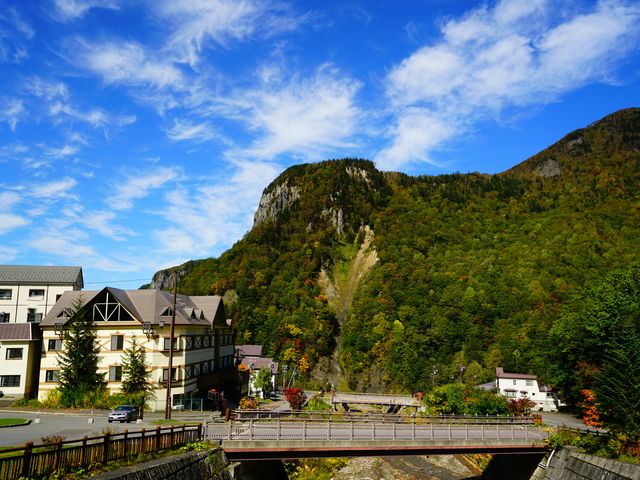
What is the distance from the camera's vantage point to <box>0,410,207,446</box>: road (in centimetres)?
2466

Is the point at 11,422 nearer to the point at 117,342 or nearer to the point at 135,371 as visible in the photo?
the point at 135,371

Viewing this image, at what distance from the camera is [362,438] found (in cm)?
2662

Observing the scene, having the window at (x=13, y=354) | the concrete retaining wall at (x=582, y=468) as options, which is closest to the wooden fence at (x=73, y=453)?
the concrete retaining wall at (x=582, y=468)

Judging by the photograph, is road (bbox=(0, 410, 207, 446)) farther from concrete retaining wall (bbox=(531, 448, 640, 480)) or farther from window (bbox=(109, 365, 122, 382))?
concrete retaining wall (bbox=(531, 448, 640, 480))

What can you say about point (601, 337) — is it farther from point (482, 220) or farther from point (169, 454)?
point (482, 220)

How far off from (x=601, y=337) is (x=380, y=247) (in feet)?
385

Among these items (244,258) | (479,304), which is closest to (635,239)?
(479,304)

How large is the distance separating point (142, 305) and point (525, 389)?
61.9 meters

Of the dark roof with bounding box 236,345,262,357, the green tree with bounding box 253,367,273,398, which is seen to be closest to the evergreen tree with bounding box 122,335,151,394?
the green tree with bounding box 253,367,273,398

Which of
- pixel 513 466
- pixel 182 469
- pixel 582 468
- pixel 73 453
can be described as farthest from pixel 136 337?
pixel 582 468

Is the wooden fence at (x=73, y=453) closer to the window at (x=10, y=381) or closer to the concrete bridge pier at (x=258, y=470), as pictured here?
the concrete bridge pier at (x=258, y=470)

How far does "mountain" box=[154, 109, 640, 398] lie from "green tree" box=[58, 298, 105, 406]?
55887 millimetres

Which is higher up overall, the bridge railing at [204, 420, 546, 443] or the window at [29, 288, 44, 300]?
the window at [29, 288, 44, 300]

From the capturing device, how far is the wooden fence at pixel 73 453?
13.1 metres
